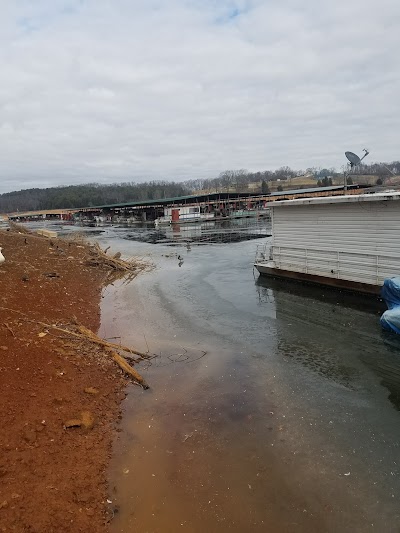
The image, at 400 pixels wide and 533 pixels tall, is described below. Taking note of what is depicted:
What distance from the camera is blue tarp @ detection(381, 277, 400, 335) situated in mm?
12406

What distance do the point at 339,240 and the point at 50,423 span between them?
1500 centimetres

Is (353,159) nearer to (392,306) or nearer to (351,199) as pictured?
(351,199)

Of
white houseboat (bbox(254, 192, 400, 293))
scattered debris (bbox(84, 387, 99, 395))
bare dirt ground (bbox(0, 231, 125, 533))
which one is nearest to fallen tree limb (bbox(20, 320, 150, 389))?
bare dirt ground (bbox(0, 231, 125, 533))

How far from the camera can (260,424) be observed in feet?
25.4

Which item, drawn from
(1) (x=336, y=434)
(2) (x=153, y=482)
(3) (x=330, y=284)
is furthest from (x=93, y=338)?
(3) (x=330, y=284)

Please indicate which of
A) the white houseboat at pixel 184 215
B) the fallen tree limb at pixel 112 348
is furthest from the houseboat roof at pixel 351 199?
the white houseboat at pixel 184 215

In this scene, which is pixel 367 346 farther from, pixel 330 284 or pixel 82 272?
pixel 82 272

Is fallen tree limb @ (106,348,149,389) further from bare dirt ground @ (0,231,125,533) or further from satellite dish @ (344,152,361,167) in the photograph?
satellite dish @ (344,152,361,167)

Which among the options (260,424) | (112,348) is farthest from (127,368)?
(260,424)

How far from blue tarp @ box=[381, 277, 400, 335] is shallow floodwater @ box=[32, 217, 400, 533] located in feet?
1.44

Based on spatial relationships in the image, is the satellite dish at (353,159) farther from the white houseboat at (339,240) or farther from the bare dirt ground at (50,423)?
the bare dirt ground at (50,423)

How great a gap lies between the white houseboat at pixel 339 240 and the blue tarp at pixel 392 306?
7.17ft

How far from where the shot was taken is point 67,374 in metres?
8.64

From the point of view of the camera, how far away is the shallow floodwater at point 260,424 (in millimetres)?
5562
